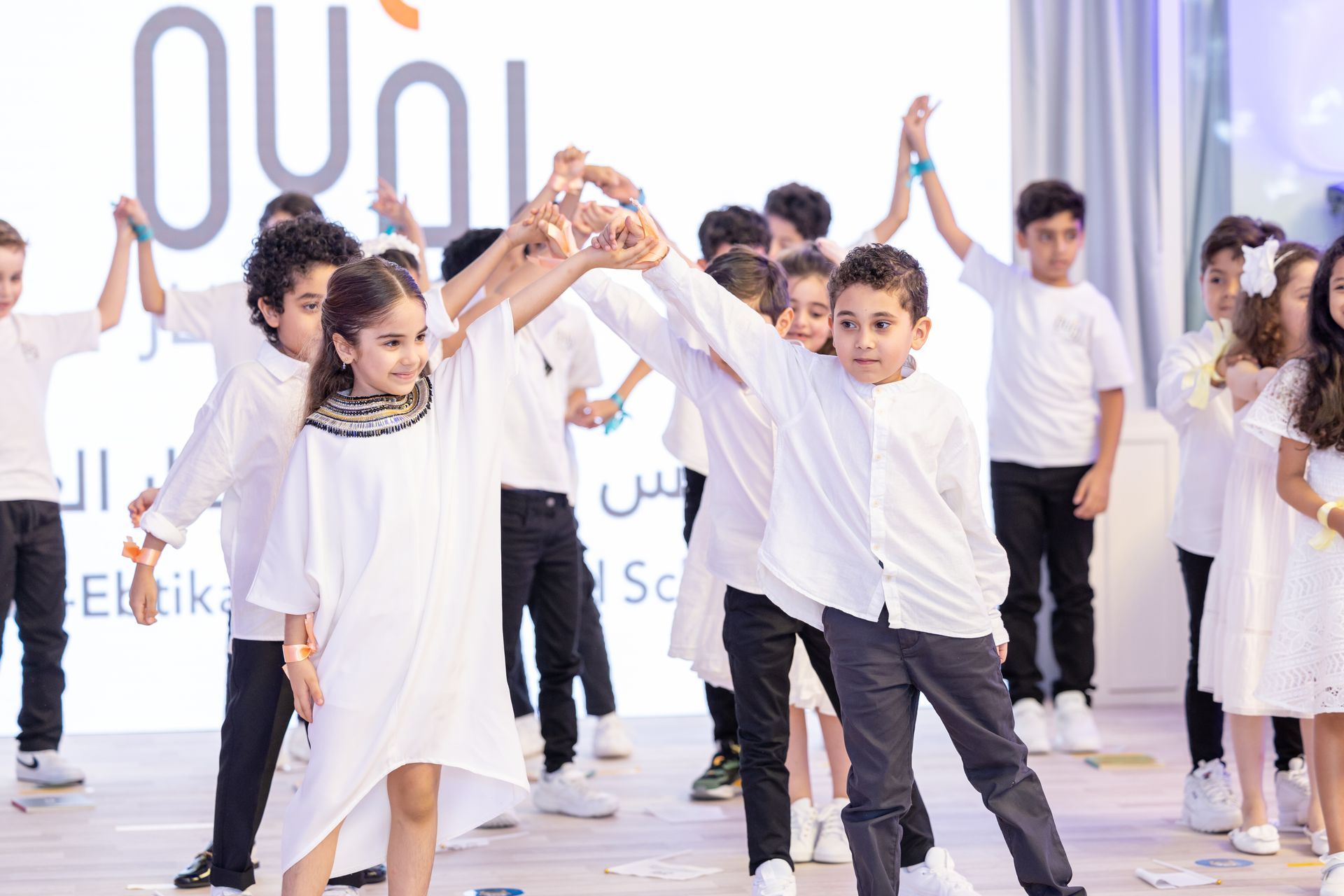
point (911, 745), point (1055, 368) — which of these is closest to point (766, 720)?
point (911, 745)

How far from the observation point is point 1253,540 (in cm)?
312

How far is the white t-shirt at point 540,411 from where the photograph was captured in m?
3.64

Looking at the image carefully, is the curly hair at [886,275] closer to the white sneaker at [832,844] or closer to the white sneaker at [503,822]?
the white sneaker at [832,844]

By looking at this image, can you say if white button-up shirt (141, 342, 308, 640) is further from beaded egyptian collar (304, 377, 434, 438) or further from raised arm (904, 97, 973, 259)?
raised arm (904, 97, 973, 259)

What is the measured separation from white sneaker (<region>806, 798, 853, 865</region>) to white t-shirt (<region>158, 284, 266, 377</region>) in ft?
6.66

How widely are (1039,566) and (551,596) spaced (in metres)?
1.57

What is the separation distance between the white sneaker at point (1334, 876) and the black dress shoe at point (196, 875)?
7.08 feet

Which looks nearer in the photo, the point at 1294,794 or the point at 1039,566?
the point at 1294,794

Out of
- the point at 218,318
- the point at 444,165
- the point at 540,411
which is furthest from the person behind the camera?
the point at 444,165

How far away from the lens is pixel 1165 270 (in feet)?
16.5

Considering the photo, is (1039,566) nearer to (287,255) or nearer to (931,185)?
(931,185)

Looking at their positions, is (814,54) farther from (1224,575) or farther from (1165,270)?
(1224,575)

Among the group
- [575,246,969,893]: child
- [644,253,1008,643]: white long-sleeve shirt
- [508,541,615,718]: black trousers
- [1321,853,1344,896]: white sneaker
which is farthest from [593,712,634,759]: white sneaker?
[1321,853,1344,896]: white sneaker

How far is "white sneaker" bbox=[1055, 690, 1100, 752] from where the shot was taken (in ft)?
13.9
